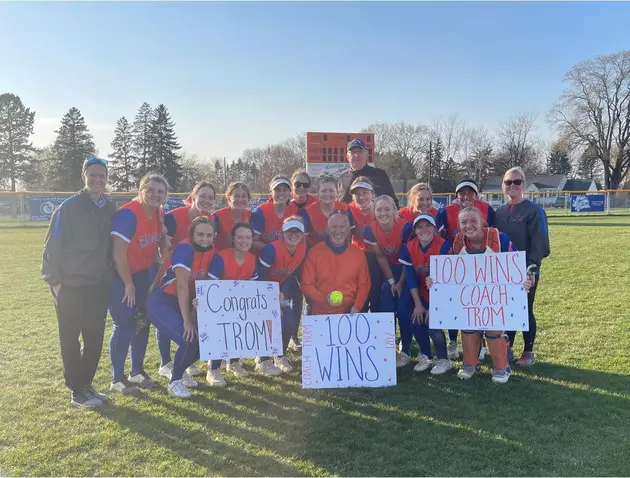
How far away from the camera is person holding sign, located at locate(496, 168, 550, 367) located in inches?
195

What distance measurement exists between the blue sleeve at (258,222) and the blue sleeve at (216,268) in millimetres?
758

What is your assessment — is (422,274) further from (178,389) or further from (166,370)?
(166,370)

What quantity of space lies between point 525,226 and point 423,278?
3.92 ft

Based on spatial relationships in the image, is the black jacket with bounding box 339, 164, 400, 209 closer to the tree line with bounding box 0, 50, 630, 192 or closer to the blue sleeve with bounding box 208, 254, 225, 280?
the blue sleeve with bounding box 208, 254, 225, 280

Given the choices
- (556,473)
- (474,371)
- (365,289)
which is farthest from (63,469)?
(474,371)

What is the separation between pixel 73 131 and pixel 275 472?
62523mm

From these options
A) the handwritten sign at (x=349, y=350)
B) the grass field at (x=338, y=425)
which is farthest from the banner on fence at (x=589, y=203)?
the handwritten sign at (x=349, y=350)

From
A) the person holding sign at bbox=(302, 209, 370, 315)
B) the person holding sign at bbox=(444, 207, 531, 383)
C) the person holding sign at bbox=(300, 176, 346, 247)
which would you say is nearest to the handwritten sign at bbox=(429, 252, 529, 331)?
the person holding sign at bbox=(444, 207, 531, 383)

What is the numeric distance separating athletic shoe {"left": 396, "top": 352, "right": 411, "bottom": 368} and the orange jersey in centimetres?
91

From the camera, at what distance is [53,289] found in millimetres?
4184

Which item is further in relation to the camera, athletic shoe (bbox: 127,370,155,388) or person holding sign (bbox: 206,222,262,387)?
athletic shoe (bbox: 127,370,155,388)

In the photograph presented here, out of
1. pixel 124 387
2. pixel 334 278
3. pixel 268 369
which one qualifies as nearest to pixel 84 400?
pixel 124 387

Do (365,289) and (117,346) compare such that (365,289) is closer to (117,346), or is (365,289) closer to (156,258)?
(156,258)

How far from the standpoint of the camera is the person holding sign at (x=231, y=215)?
520cm
